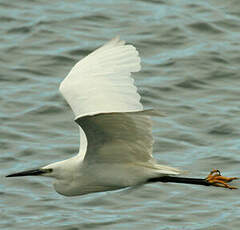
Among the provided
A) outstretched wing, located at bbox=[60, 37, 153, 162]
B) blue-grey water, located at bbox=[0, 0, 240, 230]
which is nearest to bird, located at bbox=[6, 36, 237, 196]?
outstretched wing, located at bbox=[60, 37, 153, 162]

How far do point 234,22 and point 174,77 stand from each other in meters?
2.34

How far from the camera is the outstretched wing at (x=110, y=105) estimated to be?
6133 millimetres

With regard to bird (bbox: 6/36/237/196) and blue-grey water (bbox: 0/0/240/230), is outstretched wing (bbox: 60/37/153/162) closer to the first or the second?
bird (bbox: 6/36/237/196)

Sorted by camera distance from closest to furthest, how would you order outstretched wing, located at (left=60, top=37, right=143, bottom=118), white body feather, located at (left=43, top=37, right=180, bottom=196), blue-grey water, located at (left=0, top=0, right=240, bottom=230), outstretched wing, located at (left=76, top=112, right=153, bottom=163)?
outstretched wing, located at (left=76, top=112, right=153, bottom=163)
white body feather, located at (left=43, top=37, right=180, bottom=196)
outstretched wing, located at (left=60, top=37, right=143, bottom=118)
blue-grey water, located at (left=0, top=0, right=240, bottom=230)

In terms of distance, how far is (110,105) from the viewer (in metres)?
7.03

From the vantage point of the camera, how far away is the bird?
20.6 ft

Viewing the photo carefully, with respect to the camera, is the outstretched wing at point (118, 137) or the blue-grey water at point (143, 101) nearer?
the outstretched wing at point (118, 137)

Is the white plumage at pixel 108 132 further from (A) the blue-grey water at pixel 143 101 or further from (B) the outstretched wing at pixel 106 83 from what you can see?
(A) the blue-grey water at pixel 143 101

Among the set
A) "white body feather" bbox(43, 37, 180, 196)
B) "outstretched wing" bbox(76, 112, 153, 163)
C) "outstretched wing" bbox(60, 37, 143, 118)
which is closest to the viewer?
"outstretched wing" bbox(76, 112, 153, 163)

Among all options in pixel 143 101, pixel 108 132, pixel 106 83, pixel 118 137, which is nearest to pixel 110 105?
pixel 106 83

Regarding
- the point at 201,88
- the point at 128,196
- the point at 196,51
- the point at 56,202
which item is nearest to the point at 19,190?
the point at 56,202

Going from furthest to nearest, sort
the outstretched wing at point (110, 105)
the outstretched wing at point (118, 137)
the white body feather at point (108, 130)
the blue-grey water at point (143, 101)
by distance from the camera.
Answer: the blue-grey water at point (143, 101) < the white body feather at point (108, 130) < the outstretched wing at point (110, 105) < the outstretched wing at point (118, 137)

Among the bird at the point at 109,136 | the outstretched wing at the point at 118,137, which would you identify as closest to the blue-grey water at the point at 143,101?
the bird at the point at 109,136

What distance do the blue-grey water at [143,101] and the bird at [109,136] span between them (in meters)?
1.31
